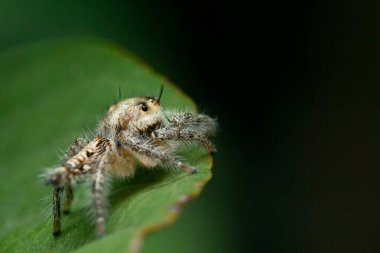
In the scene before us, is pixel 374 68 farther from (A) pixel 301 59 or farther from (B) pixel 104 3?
(B) pixel 104 3

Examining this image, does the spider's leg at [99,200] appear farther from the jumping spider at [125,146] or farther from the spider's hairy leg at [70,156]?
the spider's hairy leg at [70,156]

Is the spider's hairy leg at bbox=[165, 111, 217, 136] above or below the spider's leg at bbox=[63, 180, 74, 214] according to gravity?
above

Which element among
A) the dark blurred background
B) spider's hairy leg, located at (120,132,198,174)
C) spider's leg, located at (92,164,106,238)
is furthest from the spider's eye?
the dark blurred background

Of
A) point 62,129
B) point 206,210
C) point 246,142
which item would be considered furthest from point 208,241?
point 62,129

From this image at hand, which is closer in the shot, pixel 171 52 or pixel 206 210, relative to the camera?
pixel 206 210

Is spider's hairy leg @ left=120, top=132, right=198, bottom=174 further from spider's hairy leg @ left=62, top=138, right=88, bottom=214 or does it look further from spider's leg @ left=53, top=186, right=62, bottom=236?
spider's leg @ left=53, top=186, right=62, bottom=236

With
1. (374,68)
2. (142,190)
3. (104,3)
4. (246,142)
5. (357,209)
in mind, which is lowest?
(357,209)
